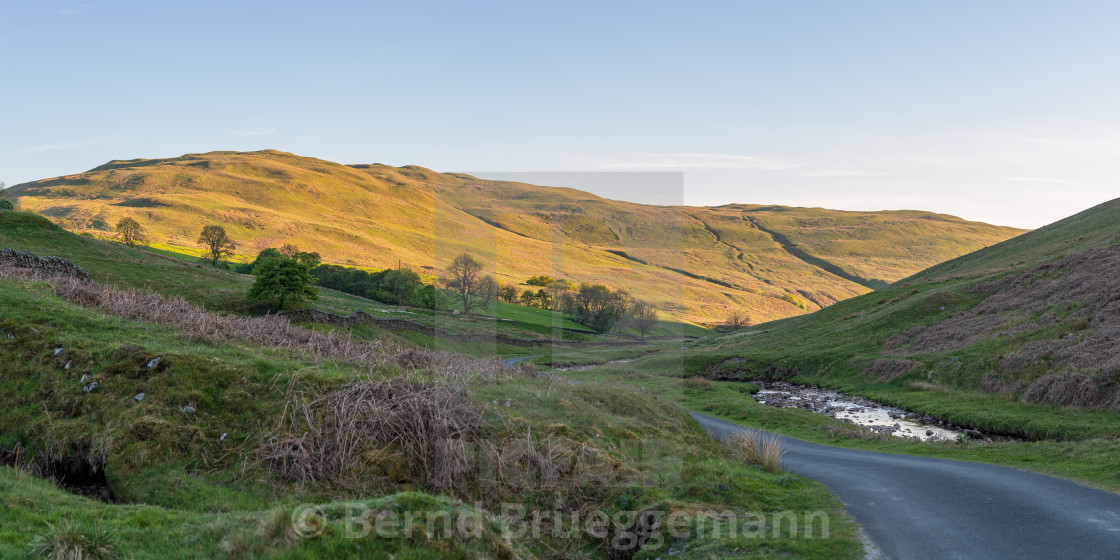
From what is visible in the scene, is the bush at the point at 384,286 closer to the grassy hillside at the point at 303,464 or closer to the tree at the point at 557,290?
the tree at the point at 557,290

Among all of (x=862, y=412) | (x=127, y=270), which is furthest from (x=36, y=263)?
(x=862, y=412)

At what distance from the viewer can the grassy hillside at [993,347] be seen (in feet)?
93.6

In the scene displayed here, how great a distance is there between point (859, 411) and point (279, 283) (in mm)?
49820

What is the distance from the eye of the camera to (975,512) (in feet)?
38.4

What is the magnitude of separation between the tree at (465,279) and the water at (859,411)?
6676 cm

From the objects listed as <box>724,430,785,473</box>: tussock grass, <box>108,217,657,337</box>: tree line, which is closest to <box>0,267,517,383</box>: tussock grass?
<box>724,430,785,473</box>: tussock grass

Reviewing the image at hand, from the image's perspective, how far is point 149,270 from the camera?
57.7 meters

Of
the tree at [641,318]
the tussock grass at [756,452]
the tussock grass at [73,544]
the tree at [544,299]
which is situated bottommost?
the tree at [641,318]

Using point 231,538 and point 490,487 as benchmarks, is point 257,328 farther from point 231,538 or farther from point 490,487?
point 231,538

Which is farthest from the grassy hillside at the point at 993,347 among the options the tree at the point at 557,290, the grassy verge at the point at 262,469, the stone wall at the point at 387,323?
the tree at the point at 557,290

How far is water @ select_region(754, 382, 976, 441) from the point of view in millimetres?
30539

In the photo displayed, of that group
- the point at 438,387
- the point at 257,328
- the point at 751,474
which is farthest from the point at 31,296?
the point at 751,474

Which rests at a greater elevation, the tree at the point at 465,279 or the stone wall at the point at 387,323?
the tree at the point at 465,279

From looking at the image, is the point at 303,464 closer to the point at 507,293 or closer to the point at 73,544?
the point at 73,544
